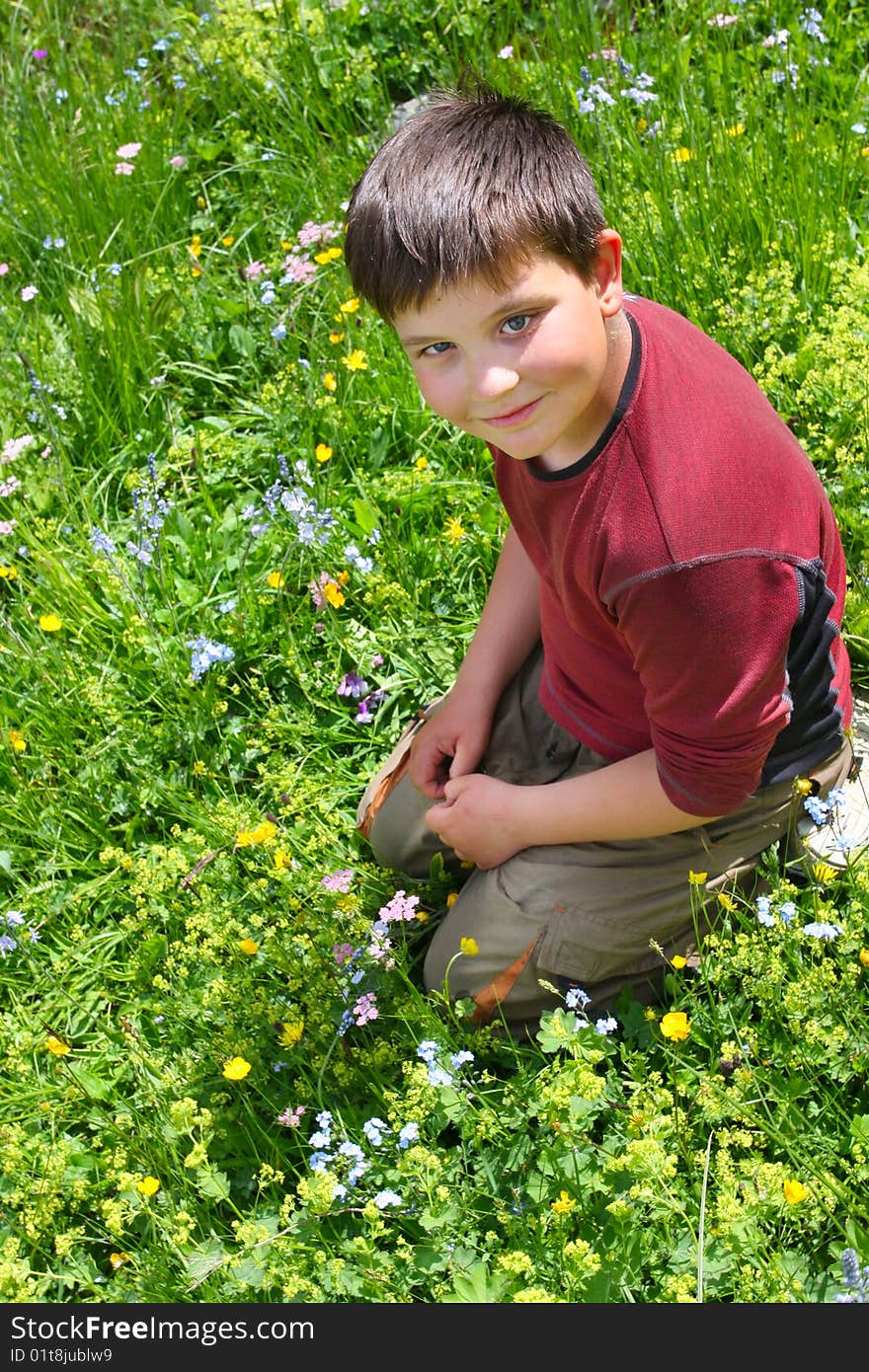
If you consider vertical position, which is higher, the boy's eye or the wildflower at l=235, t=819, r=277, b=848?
the boy's eye

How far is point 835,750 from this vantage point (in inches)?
82.1

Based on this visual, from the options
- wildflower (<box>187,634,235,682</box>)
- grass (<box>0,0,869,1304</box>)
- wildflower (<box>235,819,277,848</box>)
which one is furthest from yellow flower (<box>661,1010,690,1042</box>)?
wildflower (<box>187,634,235,682</box>)

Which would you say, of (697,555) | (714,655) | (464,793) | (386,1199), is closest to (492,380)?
(697,555)

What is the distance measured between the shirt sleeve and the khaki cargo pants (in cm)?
25

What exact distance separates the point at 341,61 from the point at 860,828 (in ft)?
9.20

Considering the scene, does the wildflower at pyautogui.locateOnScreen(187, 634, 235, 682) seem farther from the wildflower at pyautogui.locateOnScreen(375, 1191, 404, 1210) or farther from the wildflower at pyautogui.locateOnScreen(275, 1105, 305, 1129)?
the wildflower at pyautogui.locateOnScreen(375, 1191, 404, 1210)

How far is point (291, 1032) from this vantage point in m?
2.09

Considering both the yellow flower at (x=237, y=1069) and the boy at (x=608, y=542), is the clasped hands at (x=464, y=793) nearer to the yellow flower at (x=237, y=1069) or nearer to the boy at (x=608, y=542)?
the boy at (x=608, y=542)

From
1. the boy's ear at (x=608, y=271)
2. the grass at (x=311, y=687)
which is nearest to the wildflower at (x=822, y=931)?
the grass at (x=311, y=687)

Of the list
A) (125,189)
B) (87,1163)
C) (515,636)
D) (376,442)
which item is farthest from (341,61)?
(87,1163)

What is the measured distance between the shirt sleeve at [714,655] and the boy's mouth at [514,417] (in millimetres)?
260

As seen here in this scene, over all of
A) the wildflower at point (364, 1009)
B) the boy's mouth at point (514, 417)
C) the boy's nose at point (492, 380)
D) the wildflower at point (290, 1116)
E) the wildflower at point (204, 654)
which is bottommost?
the wildflower at point (290, 1116)

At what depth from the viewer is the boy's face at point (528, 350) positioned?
5.28 ft

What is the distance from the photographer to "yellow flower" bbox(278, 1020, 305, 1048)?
2090 mm
